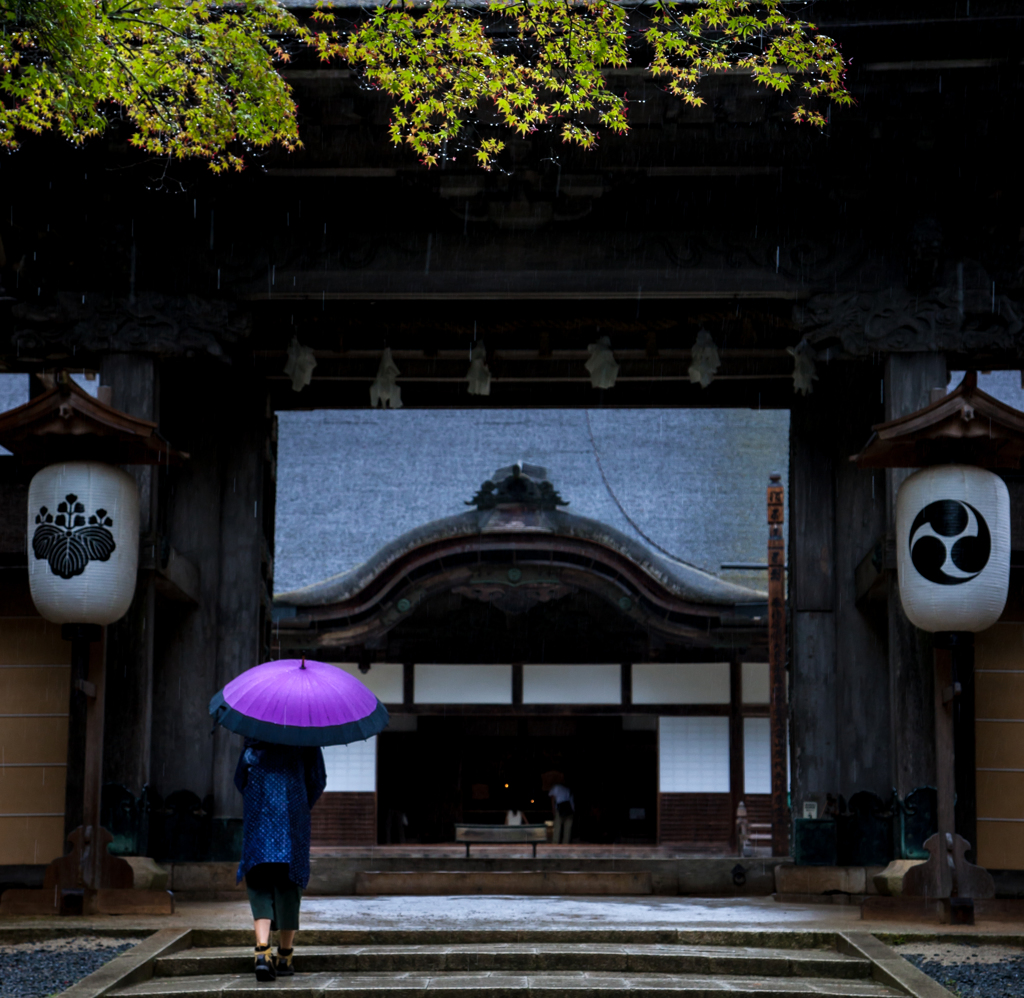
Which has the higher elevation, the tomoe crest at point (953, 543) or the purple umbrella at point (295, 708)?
the tomoe crest at point (953, 543)

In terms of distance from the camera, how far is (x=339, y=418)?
2339 centimetres

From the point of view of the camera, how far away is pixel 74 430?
8375 millimetres

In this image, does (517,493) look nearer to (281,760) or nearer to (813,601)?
(813,601)

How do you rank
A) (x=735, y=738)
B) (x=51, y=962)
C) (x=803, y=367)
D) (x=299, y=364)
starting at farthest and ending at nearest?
1. (x=735, y=738)
2. (x=299, y=364)
3. (x=803, y=367)
4. (x=51, y=962)

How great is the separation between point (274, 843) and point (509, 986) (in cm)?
119

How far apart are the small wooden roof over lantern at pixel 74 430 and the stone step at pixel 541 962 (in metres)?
3.19

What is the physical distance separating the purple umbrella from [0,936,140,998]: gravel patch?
130cm

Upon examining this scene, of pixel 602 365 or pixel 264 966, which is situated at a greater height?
pixel 602 365

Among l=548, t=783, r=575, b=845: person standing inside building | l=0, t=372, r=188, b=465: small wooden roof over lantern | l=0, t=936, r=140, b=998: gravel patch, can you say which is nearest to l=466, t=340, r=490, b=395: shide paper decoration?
l=0, t=372, r=188, b=465: small wooden roof over lantern

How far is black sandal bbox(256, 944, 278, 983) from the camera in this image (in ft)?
20.1

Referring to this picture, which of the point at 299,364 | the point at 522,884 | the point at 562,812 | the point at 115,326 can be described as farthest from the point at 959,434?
the point at 562,812

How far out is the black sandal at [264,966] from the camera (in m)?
6.11

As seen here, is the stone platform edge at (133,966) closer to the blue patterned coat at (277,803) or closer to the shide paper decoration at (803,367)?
the blue patterned coat at (277,803)

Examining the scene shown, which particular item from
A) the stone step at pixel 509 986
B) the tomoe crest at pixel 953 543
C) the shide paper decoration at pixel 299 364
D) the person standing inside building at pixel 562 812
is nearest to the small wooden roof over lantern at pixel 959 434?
the tomoe crest at pixel 953 543
